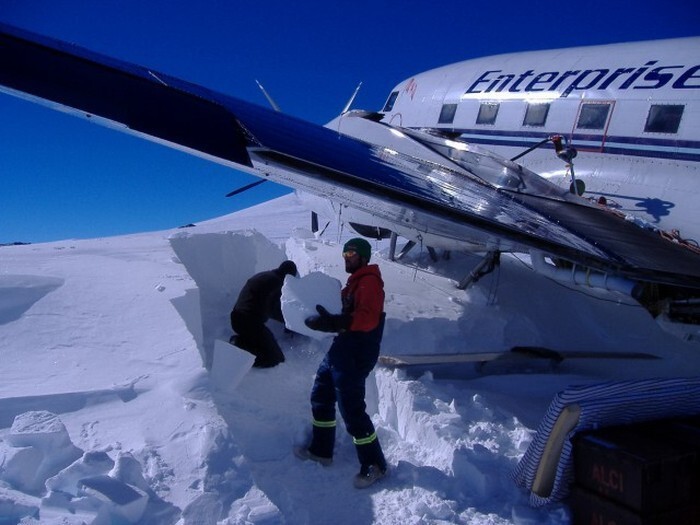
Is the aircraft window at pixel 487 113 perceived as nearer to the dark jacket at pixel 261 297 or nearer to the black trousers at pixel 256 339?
the dark jacket at pixel 261 297

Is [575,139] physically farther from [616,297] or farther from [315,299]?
[315,299]

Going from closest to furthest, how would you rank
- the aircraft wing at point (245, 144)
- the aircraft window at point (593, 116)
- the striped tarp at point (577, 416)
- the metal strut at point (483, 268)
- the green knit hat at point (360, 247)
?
1. the striped tarp at point (577, 416)
2. the aircraft wing at point (245, 144)
3. the green knit hat at point (360, 247)
4. the metal strut at point (483, 268)
5. the aircraft window at point (593, 116)

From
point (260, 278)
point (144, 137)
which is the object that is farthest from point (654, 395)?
point (260, 278)

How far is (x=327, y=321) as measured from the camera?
3949 mm

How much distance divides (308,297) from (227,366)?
1.68 m

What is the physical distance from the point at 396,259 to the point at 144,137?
6.65 metres

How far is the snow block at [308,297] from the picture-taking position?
4.07 m

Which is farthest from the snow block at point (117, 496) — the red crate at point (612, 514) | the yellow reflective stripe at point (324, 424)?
the red crate at point (612, 514)

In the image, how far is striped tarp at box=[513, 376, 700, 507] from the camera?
3.41 m

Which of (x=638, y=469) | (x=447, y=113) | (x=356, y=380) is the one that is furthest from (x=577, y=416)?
(x=447, y=113)

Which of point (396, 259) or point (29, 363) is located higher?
point (396, 259)

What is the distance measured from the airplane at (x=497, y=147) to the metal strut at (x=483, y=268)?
0.09 ft

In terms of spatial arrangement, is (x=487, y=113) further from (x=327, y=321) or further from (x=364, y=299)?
(x=327, y=321)

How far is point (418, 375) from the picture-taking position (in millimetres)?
5426
